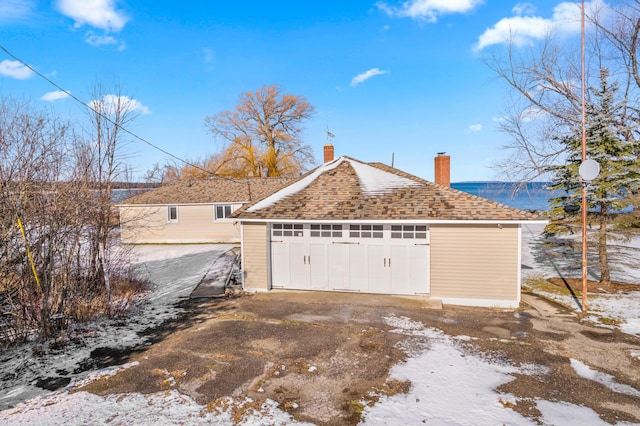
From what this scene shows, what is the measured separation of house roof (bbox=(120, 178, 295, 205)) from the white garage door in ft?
40.3

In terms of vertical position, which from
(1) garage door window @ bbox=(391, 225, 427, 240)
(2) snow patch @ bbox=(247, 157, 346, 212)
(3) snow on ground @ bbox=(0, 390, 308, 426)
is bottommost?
(3) snow on ground @ bbox=(0, 390, 308, 426)

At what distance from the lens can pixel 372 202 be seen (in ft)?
37.3

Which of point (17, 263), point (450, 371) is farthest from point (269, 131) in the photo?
point (450, 371)

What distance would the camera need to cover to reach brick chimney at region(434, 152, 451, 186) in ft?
49.1

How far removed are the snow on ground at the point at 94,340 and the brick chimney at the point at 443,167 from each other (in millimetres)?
11124

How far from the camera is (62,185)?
823 cm

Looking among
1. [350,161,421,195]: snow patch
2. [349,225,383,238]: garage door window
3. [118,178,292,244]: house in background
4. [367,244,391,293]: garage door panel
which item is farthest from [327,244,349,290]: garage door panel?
[118,178,292,244]: house in background

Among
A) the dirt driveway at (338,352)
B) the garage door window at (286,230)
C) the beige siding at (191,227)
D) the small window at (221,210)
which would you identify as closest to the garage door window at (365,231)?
the garage door window at (286,230)

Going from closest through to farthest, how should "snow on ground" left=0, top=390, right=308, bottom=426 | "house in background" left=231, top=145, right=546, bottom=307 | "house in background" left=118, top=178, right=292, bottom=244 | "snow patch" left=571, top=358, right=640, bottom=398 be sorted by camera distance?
"snow on ground" left=0, top=390, right=308, bottom=426 → "snow patch" left=571, top=358, right=640, bottom=398 → "house in background" left=231, top=145, right=546, bottom=307 → "house in background" left=118, top=178, right=292, bottom=244

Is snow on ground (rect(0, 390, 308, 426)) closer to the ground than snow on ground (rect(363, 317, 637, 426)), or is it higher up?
higher up

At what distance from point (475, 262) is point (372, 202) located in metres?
3.62

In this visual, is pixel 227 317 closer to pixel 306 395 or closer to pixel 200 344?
pixel 200 344

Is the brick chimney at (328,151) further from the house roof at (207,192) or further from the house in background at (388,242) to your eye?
the house in background at (388,242)

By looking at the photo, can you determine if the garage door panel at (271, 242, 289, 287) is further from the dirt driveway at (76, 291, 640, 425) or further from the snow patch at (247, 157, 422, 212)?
the snow patch at (247, 157, 422, 212)
